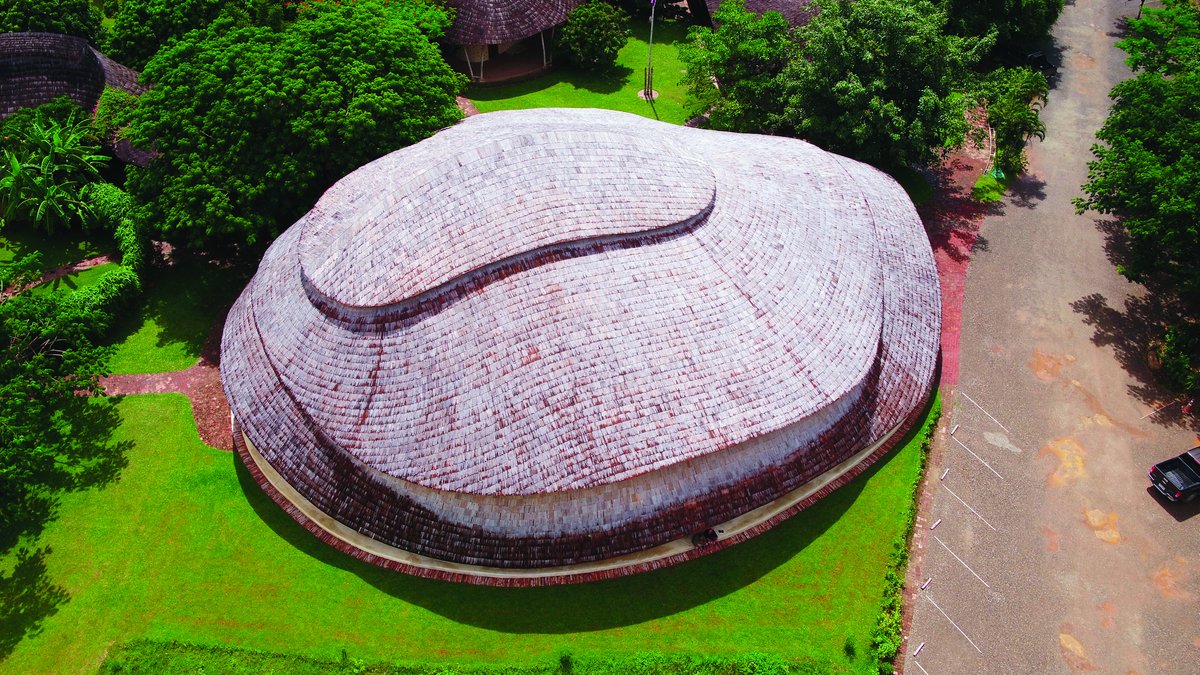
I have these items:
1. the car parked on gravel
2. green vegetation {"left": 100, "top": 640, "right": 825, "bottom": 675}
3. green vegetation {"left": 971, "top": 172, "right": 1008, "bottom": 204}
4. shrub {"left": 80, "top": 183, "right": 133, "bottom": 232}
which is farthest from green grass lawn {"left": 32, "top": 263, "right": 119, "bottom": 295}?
green vegetation {"left": 971, "top": 172, "right": 1008, "bottom": 204}

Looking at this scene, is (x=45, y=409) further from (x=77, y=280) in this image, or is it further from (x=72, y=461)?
(x=77, y=280)

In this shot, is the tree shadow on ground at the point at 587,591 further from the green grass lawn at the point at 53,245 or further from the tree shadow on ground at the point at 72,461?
the green grass lawn at the point at 53,245

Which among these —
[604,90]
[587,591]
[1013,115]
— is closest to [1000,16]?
[1013,115]

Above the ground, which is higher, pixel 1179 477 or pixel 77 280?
pixel 77 280

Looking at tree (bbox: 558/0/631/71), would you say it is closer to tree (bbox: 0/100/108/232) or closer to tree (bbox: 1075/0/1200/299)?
tree (bbox: 0/100/108/232)

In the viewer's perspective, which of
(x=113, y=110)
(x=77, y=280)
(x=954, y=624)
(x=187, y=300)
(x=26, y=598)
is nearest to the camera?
(x=954, y=624)

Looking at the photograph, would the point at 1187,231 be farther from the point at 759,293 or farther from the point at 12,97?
the point at 12,97

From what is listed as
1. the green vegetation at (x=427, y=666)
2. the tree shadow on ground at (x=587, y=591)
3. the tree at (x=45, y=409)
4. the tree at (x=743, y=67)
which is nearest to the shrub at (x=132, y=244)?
the tree at (x=45, y=409)
